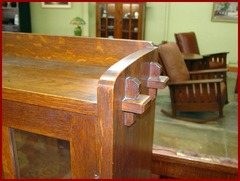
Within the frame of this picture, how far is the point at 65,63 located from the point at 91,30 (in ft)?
16.0

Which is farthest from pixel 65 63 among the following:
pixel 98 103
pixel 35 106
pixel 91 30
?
pixel 91 30

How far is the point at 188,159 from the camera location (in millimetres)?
1019

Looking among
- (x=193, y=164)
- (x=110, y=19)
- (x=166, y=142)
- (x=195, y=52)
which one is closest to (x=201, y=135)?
(x=166, y=142)

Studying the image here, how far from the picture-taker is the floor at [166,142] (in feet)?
2.07

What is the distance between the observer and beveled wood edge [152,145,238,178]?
3.27 feet

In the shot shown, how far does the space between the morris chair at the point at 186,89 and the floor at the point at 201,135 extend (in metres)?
0.12

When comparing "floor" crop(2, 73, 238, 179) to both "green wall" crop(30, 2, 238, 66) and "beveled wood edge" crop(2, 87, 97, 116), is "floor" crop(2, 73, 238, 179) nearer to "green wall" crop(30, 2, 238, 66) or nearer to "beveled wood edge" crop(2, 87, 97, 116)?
"beveled wood edge" crop(2, 87, 97, 116)

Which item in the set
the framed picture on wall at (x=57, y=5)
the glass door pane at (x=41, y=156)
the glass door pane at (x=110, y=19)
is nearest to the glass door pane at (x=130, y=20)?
the glass door pane at (x=110, y=19)

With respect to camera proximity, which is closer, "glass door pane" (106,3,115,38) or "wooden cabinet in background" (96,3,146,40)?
"wooden cabinet in background" (96,3,146,40)

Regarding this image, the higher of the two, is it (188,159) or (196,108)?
(188,159)

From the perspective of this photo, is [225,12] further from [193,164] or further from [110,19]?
[193,164]

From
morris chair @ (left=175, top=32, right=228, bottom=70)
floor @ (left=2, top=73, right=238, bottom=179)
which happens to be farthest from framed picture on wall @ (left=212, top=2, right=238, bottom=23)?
floor @ (left=2, top=73, right=238, bottom=179)

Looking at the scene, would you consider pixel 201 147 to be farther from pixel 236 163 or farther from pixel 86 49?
pixel 86 49

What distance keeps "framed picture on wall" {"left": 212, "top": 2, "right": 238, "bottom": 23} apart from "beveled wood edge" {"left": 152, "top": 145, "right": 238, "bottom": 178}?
4209mm
